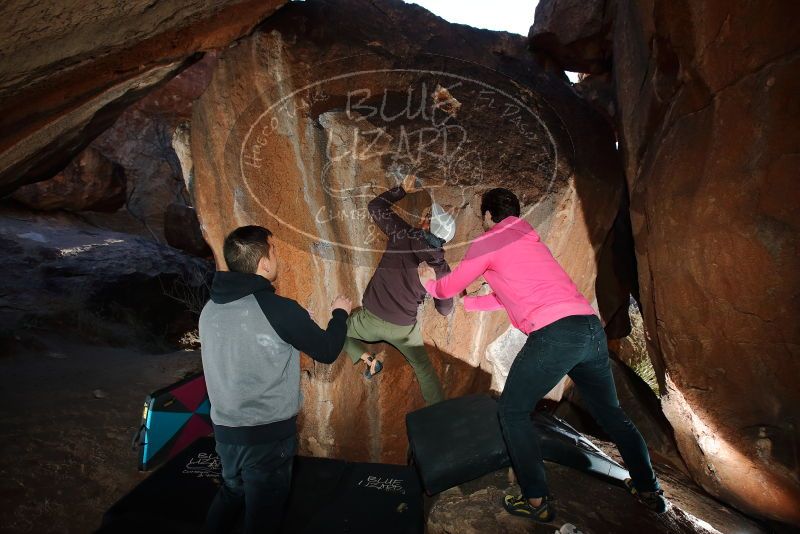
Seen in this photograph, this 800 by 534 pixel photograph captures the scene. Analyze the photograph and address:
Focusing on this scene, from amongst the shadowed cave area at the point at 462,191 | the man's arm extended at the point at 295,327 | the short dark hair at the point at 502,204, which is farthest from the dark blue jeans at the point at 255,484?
the short dark hair at the point at 502,204

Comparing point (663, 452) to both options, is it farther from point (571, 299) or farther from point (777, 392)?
point (571, 299)

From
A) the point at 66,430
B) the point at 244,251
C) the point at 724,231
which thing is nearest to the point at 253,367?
the point at 244,251

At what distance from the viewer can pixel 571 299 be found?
2.20 meters

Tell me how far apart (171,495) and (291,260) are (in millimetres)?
1943

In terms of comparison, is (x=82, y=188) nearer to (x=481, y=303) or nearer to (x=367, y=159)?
(x=367, y=159)

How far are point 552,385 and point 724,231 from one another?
158 cm

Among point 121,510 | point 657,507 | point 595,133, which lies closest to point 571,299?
point 657,507

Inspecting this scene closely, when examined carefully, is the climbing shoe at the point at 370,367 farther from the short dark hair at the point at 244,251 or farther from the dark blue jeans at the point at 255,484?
the short dark hair at the point at 244,251

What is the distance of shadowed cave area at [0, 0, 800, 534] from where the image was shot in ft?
7.90

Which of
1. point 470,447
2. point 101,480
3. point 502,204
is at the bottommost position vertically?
point 101,480

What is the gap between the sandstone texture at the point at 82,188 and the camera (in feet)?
39.9

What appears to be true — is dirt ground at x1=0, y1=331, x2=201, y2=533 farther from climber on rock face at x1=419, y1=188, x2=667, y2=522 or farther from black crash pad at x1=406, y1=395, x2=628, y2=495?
climber on rock face at x1=419, y1=188, x2=667, y2=522

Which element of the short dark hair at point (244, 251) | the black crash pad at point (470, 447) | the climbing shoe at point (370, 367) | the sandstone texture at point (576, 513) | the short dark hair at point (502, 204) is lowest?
the sandstone texture at point (576, 513)

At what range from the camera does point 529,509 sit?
2244mm
